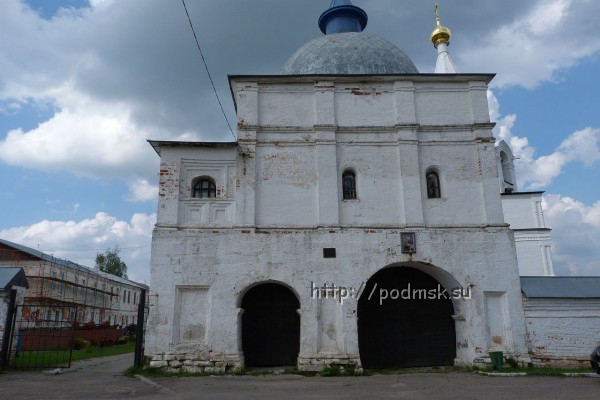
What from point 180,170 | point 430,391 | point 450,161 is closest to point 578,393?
point 430,391

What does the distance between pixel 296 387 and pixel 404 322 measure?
470 centimetres

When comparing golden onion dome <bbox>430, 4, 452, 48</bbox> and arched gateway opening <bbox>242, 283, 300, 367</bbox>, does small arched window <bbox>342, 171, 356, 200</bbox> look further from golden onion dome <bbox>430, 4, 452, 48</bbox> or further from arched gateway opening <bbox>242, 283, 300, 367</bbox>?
golden onion dome <bbox>430, 4, 452, 48</bbox>

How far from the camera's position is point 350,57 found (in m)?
15.4

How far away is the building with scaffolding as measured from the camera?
100 ft

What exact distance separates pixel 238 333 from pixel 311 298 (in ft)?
6.62

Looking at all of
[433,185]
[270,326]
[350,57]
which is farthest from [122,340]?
[433,185]

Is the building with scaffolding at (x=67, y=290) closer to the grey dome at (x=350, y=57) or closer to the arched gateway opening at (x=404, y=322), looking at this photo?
the arched gateway opening at (x=404, y=322)

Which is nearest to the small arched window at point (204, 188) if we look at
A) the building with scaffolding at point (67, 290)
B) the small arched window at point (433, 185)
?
the small arched window at point (433, 185)

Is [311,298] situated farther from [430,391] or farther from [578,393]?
[578,393]

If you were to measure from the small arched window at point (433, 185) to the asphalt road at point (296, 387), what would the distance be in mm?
4681

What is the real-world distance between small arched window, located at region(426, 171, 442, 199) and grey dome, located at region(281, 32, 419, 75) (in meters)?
3.65

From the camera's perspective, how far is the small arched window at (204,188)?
13.1 metres

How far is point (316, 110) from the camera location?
13570 millimetres

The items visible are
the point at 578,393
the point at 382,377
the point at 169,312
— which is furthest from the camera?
the point at 169,312
